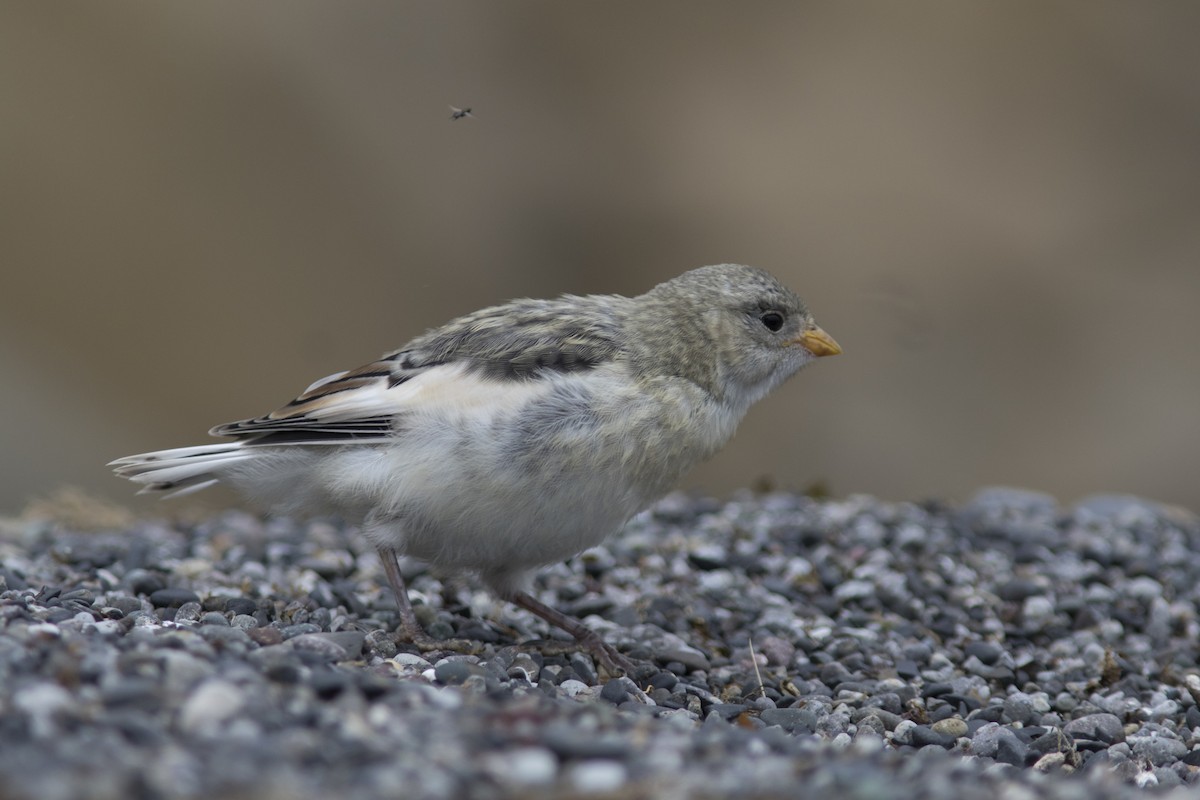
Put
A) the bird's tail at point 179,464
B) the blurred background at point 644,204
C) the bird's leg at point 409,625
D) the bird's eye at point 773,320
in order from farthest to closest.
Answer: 1. the blurred background at point 644,204
2. the bird's eye at point 773,320
3. the bird's tail at point 179,464
4. the bird's leg at point 409,625

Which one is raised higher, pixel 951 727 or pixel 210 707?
pixel 210 707

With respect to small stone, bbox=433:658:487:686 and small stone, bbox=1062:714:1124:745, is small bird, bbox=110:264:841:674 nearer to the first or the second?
small stone, bbox=433:658:487:686

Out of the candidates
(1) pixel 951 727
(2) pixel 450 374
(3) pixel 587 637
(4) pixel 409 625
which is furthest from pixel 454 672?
(1) pixel 951 727

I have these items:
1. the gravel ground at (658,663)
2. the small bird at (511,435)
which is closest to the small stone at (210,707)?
the gravel ground at (658,663)

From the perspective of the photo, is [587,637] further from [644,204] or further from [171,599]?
[644,204]

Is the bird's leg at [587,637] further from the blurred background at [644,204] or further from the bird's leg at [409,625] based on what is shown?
the blurred background at [644,204]

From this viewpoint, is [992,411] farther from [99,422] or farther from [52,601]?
[52,601]
